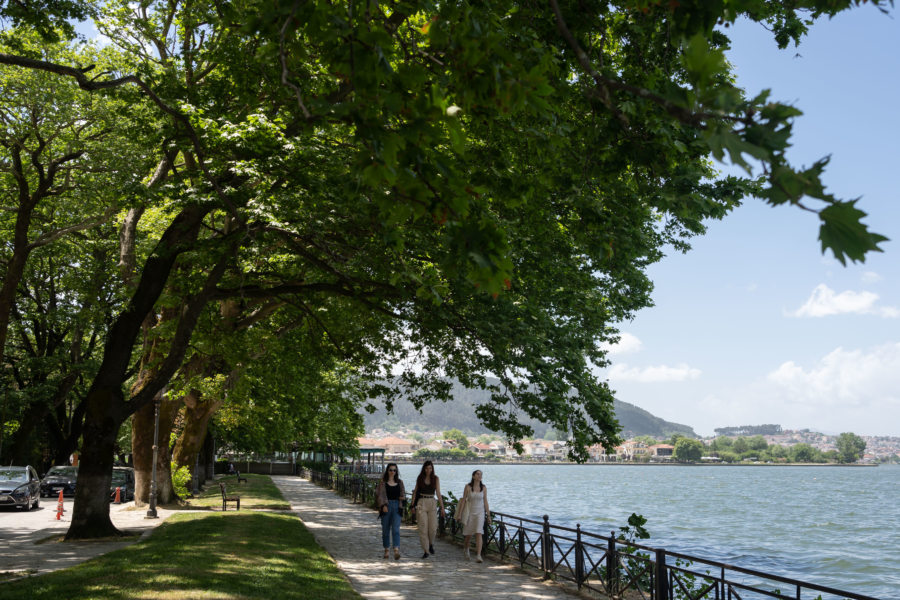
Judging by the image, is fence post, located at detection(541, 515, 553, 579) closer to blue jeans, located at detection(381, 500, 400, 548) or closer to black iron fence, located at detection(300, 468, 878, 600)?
black iron fence, located at detection(300, 468, 878, 600)

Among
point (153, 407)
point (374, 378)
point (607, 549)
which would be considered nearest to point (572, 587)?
point (607, 549)

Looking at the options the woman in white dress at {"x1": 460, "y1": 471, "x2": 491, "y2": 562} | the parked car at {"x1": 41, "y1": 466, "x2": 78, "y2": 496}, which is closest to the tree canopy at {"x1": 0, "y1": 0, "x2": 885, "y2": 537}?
the woman in white dress at {"x1": 460, "y1": 471, "x2": 491, "y2": 562}

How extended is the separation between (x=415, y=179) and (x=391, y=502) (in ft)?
39.8

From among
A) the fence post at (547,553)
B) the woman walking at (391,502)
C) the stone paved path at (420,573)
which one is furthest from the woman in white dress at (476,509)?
the fence post at (547,553)

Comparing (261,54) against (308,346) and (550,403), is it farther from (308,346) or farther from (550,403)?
(308,346)

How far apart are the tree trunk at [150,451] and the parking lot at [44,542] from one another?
91cm

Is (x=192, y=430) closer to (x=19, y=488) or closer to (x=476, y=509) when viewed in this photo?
(x=19, y=488)

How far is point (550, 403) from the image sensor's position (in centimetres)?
1366

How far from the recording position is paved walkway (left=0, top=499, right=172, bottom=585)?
13.2 metres

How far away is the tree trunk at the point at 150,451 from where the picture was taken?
24.1 metres

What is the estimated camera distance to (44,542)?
54.1 feet

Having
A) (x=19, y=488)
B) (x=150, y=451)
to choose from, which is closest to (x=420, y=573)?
(x=150, y=451)

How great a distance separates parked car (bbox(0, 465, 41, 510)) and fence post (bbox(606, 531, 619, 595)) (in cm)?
2316

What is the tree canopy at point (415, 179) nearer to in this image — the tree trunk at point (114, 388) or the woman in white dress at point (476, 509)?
the tree trunk at point (114, 388)
